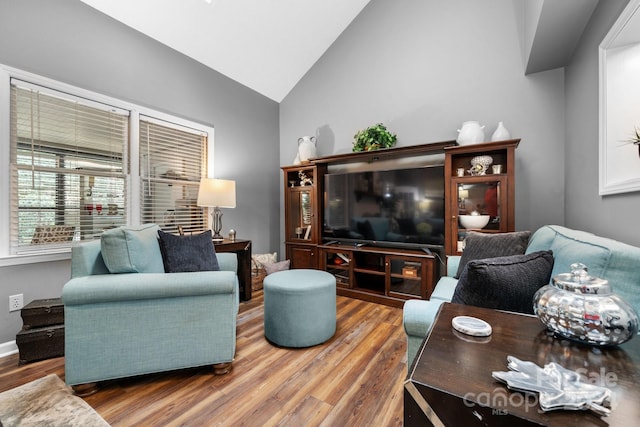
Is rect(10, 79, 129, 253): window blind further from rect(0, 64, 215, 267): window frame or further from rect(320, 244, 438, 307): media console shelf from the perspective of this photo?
rect(320, 244, 438, 307): media console shelf

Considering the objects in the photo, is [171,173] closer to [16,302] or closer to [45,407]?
[16,302]

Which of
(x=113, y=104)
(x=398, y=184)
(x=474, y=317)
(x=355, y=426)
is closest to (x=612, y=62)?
(x=398, y=184)

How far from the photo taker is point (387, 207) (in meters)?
3.03

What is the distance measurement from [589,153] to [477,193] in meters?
0.81

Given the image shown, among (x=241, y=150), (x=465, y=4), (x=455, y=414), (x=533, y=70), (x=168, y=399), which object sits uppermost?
(x=465, y=4)

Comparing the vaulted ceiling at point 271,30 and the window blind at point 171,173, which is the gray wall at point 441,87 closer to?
the vaulted ceiling at point 271,30

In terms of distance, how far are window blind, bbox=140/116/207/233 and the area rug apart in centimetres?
150

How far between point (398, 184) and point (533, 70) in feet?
5.24

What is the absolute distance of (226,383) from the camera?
5.13 ft

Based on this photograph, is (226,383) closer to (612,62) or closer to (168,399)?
(168,399)

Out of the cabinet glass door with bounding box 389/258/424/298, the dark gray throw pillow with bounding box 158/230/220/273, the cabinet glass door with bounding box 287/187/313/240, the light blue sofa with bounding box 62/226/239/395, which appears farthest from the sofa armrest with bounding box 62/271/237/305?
the cabinet glass door with bounding box 287/187/313/240

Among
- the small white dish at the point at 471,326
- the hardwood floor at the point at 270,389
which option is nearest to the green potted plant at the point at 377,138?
the hardwood floor at the point at 270,389

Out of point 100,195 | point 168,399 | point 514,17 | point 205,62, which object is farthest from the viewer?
point 205,62

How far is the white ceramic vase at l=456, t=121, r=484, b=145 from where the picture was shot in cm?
255
